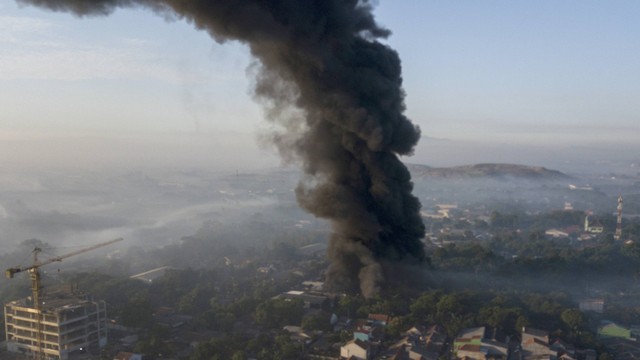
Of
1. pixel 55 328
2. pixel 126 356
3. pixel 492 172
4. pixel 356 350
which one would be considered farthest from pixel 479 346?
pixel 492 172

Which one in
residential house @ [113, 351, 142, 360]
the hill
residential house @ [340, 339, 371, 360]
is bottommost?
residential house @ [113, 351, 142, 360]

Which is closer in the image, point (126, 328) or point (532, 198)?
point (126, 328)

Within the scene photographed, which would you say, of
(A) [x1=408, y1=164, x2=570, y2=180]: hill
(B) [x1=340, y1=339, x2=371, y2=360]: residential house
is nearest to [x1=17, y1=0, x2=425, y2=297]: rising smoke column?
(B) [x1=340, y1=339, x2=371, y2=360]: residential house

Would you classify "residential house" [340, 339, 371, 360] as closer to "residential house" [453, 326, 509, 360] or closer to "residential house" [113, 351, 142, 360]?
"residential house" [453, 326, 509, 360]

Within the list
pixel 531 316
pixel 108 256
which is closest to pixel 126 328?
pixel 531 316

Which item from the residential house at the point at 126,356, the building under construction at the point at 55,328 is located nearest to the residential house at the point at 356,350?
the residential house at the point at 126,356

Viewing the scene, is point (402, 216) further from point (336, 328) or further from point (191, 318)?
point (191, 318)

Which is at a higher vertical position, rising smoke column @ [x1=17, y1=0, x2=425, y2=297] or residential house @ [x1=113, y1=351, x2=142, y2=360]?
rising smoke column @ [x1=17, y1=0, x2=425, y2=297]

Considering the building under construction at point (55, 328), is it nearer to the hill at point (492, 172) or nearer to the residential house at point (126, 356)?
the residential house at point (126, 356)

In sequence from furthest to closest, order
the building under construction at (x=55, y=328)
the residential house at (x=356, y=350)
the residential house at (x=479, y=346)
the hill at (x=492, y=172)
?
the hill at (x=492, y=172) → the building under construction at (x=55, y=328) → the residential house at (x=356, y=350) → the residential house at (x=479, y=346)
